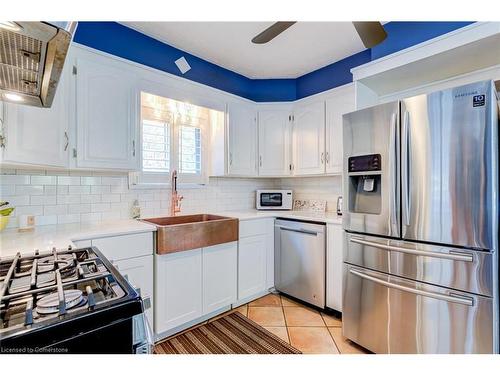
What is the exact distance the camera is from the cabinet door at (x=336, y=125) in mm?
2537

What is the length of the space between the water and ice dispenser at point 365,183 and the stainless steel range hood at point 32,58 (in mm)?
1738

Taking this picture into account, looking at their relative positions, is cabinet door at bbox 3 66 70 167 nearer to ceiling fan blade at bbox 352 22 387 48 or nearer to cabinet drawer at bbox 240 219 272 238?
cabinet drawer at bbox 240 219 272 238

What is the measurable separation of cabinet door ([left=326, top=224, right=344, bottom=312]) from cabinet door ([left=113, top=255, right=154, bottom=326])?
1.53m

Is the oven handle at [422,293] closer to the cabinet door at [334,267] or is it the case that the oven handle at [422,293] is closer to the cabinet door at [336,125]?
the cabinet door at [334,267]

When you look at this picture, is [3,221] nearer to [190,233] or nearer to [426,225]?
[190,233]

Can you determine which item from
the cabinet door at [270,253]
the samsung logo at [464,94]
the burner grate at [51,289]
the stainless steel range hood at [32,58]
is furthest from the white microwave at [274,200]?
the stainless steel range hood at [32,58]

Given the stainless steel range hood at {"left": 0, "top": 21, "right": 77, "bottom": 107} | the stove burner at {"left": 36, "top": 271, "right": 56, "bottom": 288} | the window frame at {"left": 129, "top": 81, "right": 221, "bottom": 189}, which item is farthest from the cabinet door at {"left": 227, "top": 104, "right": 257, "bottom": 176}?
the stove burner at {"left": 36, "top": 271, "right": 56, "bottom": 288}

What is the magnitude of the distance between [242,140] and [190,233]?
1.31 meters

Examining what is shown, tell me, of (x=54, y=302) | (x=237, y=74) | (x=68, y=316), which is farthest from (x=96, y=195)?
(x=237, y=74)

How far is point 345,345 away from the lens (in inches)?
76.8

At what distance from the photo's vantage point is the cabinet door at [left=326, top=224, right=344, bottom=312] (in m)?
2.27

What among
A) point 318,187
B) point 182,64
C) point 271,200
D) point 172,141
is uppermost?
point 182,64
